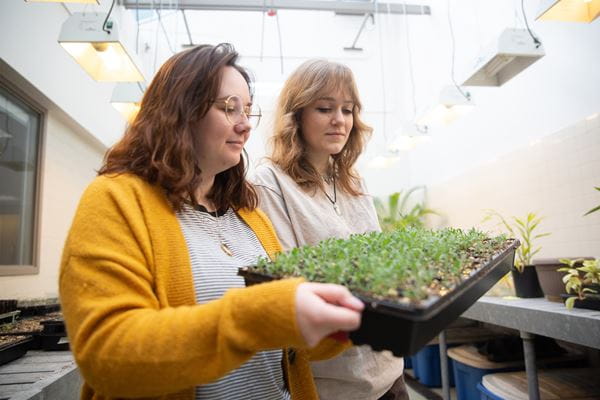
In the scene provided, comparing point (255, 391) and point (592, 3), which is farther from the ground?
point (592, 3)

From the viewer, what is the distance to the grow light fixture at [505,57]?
2.20 meters

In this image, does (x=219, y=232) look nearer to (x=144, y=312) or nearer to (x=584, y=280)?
(x=144, y=312)

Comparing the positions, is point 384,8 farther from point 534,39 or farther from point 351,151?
point 351,151

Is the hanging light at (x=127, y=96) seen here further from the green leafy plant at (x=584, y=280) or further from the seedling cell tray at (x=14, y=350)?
the green leafy plant at (x=584, y=280)

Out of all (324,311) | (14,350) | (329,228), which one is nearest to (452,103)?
(329,228)

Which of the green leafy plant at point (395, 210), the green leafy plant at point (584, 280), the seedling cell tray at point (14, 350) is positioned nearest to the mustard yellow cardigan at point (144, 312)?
the seedling cell tray at point (14, 350)

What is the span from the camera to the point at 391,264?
58cm

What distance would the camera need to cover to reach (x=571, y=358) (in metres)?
2.09

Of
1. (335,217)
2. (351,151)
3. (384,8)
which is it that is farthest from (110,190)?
(384,8)

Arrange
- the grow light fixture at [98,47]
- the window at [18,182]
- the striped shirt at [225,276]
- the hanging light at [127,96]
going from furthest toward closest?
the hanging light at [127,96] < the window at [18,182] < the grow light fixture at [98,47] < the striped shirt at [225,276]

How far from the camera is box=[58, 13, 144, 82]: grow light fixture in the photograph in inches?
91.2

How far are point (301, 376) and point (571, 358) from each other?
1.98m

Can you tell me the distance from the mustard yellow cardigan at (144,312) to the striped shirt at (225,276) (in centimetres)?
4

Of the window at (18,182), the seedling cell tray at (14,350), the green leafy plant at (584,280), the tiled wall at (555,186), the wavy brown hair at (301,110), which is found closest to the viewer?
the wavy brown hair at (301,110)
